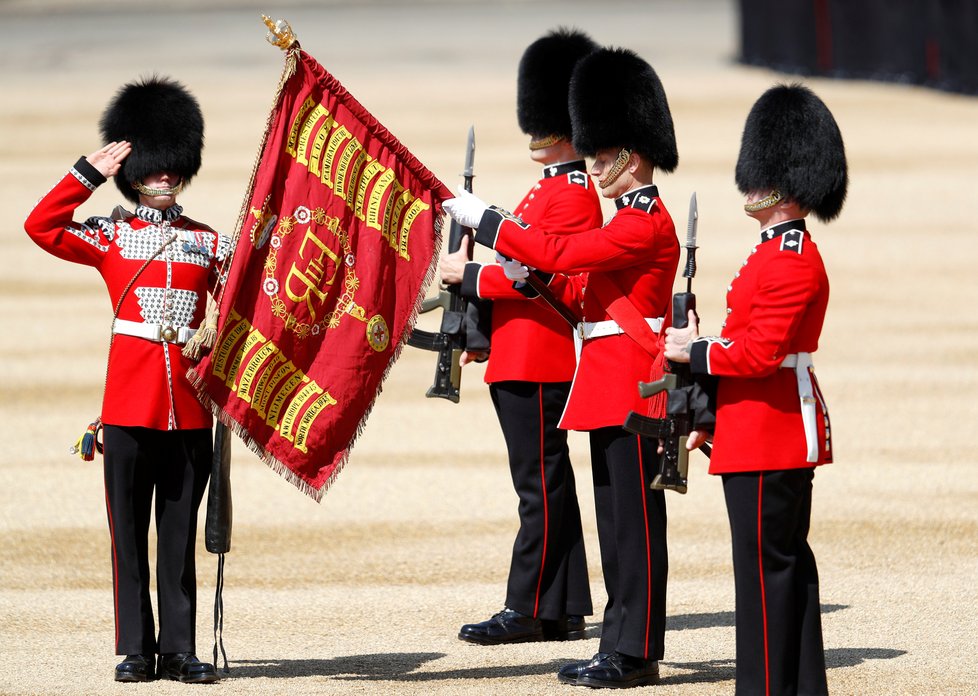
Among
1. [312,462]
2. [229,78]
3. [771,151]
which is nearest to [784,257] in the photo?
[771,151]

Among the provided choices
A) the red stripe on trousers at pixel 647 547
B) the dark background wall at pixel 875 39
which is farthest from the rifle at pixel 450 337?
the dark background wall at pixel 875 39

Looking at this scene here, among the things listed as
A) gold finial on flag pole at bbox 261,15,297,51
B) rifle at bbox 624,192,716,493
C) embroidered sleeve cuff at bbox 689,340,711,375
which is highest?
gold finial on flag pole at bbox 261,15,297,51

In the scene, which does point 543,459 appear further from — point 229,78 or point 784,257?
point 229,78

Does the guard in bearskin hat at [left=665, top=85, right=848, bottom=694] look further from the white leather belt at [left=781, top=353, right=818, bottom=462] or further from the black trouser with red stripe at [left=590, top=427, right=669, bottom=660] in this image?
the black trouser with red stripe at [left=590, top=427, right=669, bottom=660]

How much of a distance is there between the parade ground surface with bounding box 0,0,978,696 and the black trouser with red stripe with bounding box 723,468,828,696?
42 cm

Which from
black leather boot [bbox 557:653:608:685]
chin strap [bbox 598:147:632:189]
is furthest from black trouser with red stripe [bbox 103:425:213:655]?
chin strap [bbox 598:147:632:189]

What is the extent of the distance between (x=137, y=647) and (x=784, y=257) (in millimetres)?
2043

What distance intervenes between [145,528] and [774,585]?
1.76 metres

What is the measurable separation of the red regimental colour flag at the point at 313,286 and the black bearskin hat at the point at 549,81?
0.69 meters

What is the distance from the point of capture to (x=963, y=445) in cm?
847

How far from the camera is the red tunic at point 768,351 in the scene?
4523mm

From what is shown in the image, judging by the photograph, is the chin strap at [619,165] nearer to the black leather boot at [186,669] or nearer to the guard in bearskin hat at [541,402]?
the guard in bearskin hat at [541,402]

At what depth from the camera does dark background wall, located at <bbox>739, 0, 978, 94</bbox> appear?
17016 millimetres

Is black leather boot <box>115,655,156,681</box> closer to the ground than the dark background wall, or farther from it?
closer to the ground
